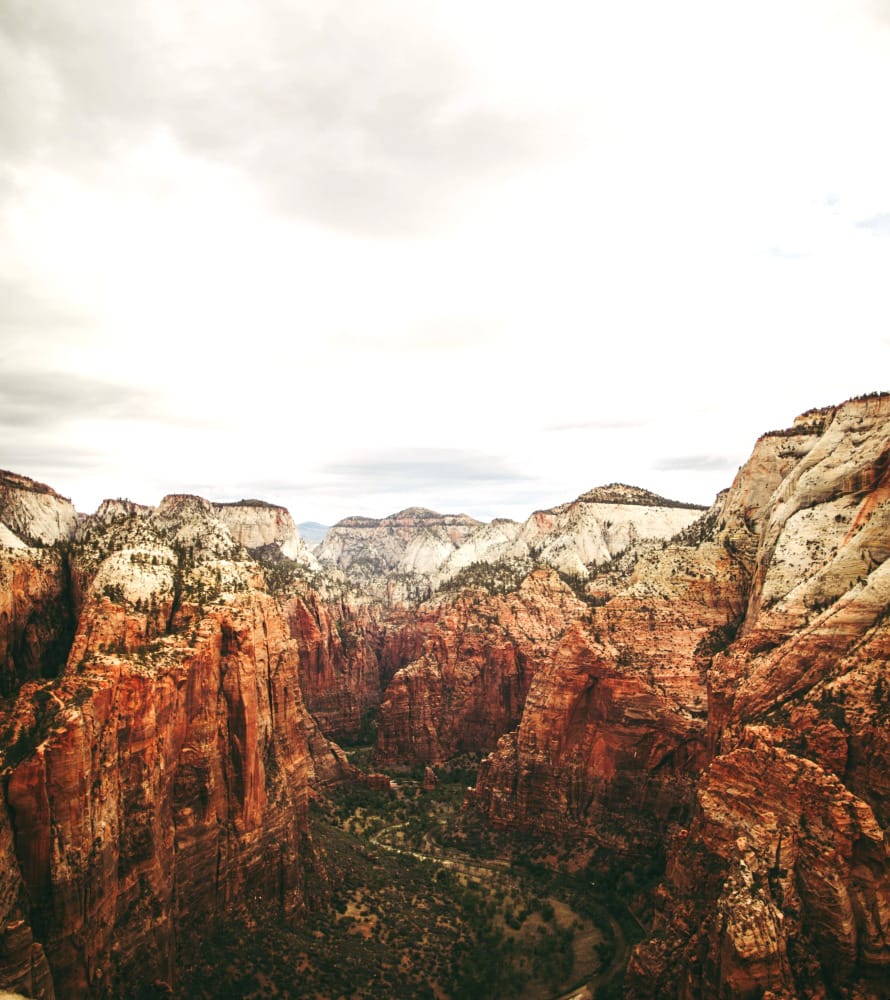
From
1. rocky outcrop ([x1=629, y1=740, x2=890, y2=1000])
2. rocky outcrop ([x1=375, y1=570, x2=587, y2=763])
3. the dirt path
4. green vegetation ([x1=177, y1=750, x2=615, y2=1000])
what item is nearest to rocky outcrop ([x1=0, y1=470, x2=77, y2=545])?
green vegetation ([x1=177, y1=750, x2=615, y2=1000])

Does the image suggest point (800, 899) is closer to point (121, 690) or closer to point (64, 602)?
point (121, 690)

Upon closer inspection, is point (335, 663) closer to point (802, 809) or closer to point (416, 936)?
point (416, 936)

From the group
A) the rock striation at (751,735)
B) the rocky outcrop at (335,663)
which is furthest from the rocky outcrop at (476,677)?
the rock striation at (751,735)

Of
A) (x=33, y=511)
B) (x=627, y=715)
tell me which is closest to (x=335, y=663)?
(x=33, y=511)

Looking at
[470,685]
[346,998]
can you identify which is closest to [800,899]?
[346,998]

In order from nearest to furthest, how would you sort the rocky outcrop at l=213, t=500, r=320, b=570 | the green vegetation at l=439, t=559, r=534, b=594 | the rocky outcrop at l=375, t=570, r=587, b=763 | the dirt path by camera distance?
the dirt path → the rocky outcrop at l=375, t=570, r=587, b=763 → the green vegetation at l=439, t=559, r=534, b=594 → the rocky outcrop at l=213, t=500, r=320, b=570

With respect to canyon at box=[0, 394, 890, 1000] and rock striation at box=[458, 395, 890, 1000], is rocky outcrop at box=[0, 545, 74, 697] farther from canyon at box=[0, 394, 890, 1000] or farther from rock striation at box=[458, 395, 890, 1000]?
rock striation at box=[458, 395, 890, 1000]
